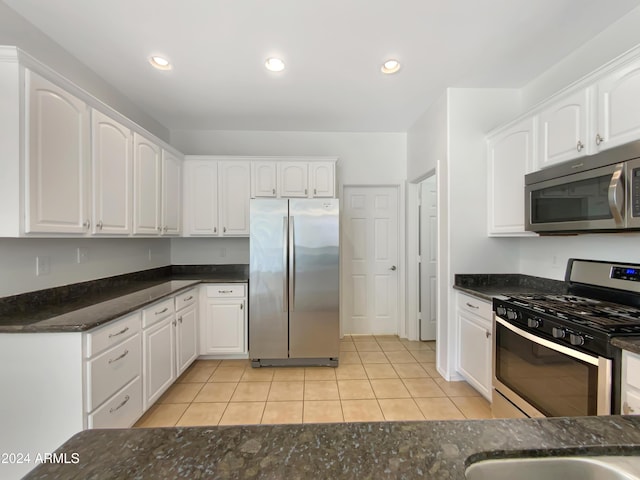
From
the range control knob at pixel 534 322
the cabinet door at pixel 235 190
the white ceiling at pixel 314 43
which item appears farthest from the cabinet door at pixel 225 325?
the range control knob at pixel 534 322

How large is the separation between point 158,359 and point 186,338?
0.50m

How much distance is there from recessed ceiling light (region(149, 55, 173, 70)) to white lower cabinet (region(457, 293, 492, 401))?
306cm

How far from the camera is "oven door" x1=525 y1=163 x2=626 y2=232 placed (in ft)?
4.94

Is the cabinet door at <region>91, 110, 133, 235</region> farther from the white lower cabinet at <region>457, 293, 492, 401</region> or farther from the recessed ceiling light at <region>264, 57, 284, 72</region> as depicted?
the white lower cabinet at <region>457, 293, 492, 401</region>

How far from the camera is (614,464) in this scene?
551 millimetres

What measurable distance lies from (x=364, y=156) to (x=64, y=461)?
369 cm

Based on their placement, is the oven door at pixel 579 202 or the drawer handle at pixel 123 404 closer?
the oven door at pixel 579 202

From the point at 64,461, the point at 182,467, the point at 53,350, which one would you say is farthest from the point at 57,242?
the point at 182,467

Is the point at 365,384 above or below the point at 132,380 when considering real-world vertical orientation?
below

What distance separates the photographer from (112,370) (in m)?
1.73

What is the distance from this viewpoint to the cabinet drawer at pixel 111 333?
156 centimetres

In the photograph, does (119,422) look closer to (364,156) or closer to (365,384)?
(365,384)

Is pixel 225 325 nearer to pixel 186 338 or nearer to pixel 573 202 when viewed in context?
pixel 186 338

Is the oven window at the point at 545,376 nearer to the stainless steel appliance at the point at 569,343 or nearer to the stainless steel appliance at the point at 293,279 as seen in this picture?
the stainless steel appliance at the point at 569,343
